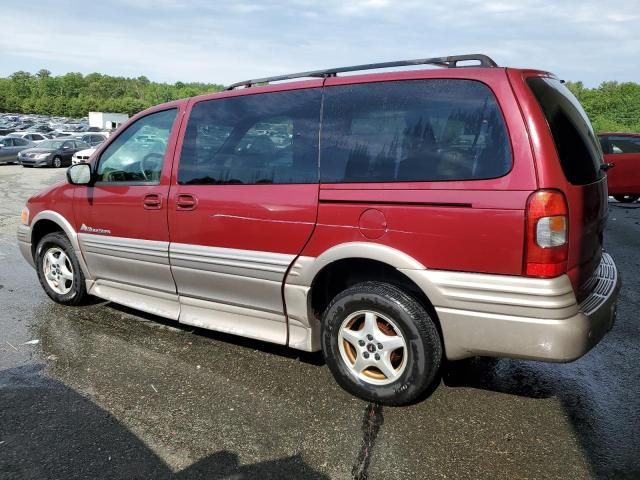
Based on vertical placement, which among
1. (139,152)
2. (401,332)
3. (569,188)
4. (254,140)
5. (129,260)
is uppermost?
(254,140)

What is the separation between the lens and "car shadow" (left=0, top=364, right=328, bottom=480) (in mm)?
2533

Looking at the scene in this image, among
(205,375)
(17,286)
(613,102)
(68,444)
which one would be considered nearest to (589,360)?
(205,375)

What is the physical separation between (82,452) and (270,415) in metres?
0.97

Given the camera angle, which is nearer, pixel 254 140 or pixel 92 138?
pixel 254 140

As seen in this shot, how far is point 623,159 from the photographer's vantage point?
41.2 feet

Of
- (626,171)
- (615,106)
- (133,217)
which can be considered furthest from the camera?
(615,106)

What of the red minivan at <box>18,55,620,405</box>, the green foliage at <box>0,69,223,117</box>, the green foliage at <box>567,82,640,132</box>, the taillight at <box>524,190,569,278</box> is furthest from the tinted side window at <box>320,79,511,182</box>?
the green foliage at <box>0,69,223,117</box>

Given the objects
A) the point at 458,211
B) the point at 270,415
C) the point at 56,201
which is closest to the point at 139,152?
the point at 56,201

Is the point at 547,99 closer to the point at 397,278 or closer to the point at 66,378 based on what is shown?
the point at 397,278

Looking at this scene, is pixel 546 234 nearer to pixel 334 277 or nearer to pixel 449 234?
pixel 449 234

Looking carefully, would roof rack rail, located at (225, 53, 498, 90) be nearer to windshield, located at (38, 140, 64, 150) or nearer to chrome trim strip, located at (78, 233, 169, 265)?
chrome trim strip, located at (78, 233, 169, 265)

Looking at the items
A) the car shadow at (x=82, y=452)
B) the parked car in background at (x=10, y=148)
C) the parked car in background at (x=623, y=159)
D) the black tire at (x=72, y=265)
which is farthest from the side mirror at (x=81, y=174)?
the parked car in background at (x=10, y=148)

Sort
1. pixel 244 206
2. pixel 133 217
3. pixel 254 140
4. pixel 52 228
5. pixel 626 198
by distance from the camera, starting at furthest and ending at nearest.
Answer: pixel 626 198 → pixel 52 228 → pixel 133 217 → pixel 254 140 → pixel 244 206

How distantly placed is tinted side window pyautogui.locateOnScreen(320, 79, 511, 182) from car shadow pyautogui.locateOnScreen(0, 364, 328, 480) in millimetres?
1603
